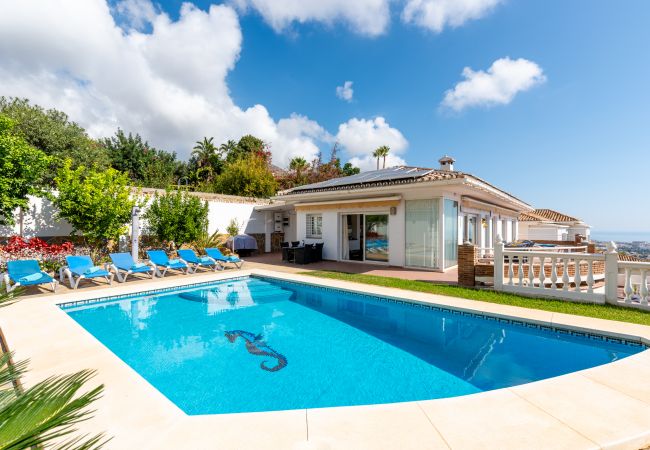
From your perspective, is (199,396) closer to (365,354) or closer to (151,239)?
(365,354)

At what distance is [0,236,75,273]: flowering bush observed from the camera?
13289 mm

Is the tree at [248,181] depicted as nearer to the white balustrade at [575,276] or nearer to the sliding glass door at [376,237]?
the sliding glass door at [376,237]

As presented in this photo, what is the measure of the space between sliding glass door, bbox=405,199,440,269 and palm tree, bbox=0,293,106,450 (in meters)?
16.1

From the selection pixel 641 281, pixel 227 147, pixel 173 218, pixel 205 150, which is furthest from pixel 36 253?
pixel 227 147

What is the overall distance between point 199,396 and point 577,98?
67.4ft

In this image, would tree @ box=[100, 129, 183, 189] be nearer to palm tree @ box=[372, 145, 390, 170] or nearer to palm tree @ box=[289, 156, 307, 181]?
palm tree @ box=[289, 156, 307, 181]

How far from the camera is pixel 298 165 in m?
45.2

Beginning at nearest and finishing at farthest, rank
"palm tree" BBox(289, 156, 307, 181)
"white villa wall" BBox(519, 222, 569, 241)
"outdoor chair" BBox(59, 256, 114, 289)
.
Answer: "outdoor chair" BBox(59, 256, 114, 289) → "white villa wall" BBox(519, 222, 569, 241) → "palm tree" BBox(289, 156, 307, 181)

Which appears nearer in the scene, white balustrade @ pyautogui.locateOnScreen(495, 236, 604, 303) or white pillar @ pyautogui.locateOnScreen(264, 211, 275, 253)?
white balustrade @ pyautogui.locateOnScreen(495, 236, 604, 303)

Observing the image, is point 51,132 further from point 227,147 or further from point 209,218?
point 227,147

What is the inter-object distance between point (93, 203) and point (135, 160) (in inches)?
1250

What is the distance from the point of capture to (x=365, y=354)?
23.8 feet

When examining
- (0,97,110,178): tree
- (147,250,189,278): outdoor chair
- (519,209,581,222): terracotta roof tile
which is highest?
(0,97,110,178): tree

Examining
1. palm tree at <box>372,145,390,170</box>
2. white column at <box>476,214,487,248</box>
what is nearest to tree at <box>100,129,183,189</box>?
white column at <box>476,214,487,248</box>
